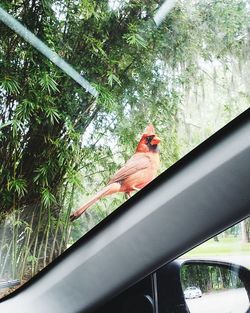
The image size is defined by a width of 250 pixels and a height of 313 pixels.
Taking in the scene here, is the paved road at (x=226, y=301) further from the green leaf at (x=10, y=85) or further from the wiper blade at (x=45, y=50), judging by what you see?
the green leaf at (x=10, y=85)

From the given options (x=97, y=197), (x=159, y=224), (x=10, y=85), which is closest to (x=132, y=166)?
(x=97, y=197)


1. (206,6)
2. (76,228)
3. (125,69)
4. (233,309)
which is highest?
(206,6)

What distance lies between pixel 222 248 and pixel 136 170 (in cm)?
37

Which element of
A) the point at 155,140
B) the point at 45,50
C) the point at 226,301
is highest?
the point at 45,50

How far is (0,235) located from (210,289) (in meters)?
0.80

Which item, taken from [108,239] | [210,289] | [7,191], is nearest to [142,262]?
[108,239]

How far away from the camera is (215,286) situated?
1.22 m

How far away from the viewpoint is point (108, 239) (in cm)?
120

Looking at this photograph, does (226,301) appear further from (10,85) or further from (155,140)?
(10,85)

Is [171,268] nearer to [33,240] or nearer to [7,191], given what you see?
[33,240]

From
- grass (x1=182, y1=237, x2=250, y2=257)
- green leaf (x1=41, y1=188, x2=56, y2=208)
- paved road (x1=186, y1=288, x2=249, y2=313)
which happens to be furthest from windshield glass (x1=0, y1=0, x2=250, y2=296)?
paved road (x1=186, y1=288, x2=249, y2=313)

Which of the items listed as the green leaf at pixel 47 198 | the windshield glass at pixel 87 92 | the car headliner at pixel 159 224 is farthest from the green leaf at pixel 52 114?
the car headliner at pixel 159 224

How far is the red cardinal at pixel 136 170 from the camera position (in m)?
1.33

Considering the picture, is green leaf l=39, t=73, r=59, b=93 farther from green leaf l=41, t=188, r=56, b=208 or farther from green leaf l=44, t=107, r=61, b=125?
green leaf l=41, t=188, r=56, b=208
